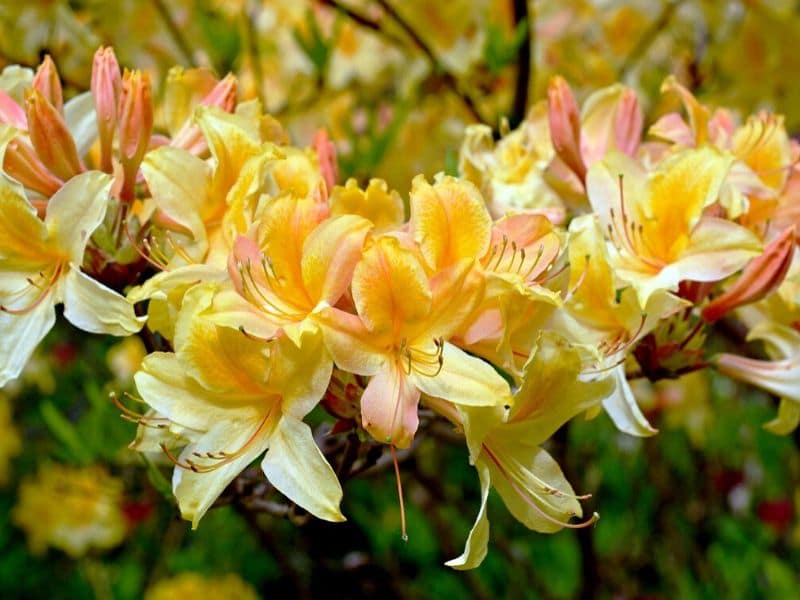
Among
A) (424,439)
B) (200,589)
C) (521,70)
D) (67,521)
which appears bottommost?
(67,521)

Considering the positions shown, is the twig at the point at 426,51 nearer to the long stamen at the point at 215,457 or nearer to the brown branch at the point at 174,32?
the brown branch at the point at 174,32

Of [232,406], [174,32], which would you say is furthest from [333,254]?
[174,32]

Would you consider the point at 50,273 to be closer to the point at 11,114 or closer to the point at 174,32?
the point at 11,114

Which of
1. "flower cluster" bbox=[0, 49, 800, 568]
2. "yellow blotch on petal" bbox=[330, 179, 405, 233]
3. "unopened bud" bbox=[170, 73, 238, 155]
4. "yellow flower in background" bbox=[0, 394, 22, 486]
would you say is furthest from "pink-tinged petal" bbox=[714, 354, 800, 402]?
"yellow flower in background" bbox=[0, 394, 22, 486]

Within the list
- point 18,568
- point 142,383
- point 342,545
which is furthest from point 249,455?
point 18,568

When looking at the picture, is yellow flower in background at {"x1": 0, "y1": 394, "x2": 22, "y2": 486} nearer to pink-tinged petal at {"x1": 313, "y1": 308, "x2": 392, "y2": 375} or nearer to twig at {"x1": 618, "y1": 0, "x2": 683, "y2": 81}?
twig at {"x1": 618, "y1": 0, "x2": 683, "y2": 81}

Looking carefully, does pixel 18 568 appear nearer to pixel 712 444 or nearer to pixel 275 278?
pixel 712 444

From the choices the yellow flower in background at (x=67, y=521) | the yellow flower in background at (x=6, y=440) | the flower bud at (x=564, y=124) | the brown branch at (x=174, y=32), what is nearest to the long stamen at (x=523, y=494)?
the flower bud at (x=564, y=124)
